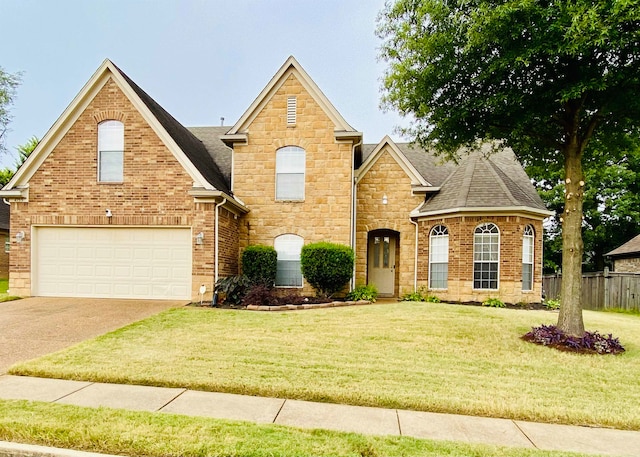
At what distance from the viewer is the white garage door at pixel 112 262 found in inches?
481

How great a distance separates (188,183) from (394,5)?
24.4ft

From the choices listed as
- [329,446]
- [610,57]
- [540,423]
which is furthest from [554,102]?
[329,446]

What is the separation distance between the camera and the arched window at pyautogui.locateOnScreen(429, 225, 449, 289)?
13.9 meters

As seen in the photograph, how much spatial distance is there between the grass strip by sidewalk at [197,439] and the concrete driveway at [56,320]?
2.71 metres

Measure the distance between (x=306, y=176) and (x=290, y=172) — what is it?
0.59m

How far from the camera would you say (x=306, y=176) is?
13.8 m

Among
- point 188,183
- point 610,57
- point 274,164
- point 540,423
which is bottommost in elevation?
point 540,423

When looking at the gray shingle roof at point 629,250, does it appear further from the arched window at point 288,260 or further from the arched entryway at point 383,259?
the arched window at point 288,260

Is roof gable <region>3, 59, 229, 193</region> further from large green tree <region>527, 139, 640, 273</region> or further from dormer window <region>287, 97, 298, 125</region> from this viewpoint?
large green tree <region>527, 139, 640, 273</region>

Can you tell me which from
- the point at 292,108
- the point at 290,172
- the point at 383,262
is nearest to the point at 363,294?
the point at 383,262

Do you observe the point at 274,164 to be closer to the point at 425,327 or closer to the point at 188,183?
the point at 188,183

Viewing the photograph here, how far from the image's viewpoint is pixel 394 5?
27.3 feet

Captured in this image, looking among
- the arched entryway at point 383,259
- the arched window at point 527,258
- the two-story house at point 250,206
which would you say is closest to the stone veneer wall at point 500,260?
the two-story house at point 250,206

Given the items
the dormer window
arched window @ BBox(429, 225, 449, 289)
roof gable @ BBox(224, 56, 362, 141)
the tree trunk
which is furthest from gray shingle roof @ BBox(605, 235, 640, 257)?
the dormer window
